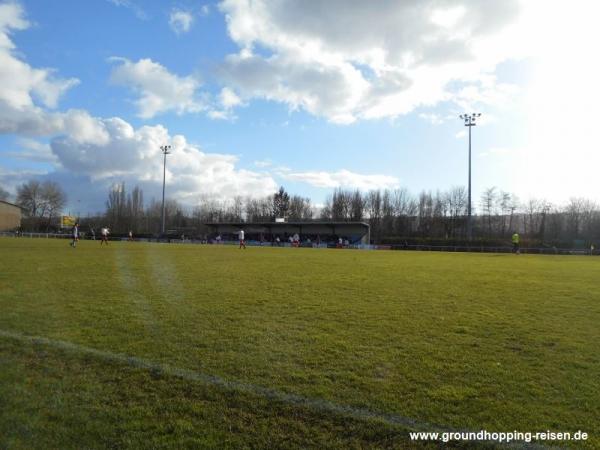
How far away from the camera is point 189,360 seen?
213 inches

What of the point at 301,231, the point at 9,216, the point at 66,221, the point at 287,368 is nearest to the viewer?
the point at 287,368

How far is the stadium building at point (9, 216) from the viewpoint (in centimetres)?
9831

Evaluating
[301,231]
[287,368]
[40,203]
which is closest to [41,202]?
[40,203]

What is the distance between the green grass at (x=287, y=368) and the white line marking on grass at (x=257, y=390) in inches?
1.9

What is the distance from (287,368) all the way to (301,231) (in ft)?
248

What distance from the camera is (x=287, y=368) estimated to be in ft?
17.0

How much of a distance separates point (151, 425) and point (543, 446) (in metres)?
3.56

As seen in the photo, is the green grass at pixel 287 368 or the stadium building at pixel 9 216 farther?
the stadium building at pixel 9 216

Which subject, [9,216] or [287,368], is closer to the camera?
[287,368]

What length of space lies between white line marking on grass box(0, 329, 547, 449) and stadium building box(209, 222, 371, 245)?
6732cm

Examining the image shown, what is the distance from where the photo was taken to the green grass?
3754 mm

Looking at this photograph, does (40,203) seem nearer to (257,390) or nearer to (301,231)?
(301,231)

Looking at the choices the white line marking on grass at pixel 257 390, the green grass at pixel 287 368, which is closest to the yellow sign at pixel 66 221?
the green grass at pixel 287 368

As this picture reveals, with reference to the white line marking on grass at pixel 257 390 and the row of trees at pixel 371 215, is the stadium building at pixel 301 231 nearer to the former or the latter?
the row of trees at pixel 371 215
